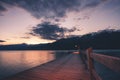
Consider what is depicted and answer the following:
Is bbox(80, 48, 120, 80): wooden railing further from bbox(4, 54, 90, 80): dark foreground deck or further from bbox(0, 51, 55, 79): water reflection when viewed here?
bbox(0, 51, 55, 79): water reflection

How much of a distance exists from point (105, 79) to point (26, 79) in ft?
61.3

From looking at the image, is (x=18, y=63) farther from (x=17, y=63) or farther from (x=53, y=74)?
(x=53, y=74)

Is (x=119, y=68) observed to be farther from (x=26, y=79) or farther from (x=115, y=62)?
(x=26, y=79)

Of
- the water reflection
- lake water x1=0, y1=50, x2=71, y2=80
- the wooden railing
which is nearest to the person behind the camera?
the wooden railing

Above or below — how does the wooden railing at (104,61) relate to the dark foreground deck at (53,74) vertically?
above

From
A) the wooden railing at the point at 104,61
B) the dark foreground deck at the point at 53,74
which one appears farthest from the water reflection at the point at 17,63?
the wooden railing at the point at 104,61

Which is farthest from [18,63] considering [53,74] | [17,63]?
[53,74]

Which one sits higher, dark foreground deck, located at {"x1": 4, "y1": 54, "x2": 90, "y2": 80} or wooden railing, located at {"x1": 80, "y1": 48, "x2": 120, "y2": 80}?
wooden railing, located at {"x1": 80, "y1": 48, "x2": 120, "y2": 80}

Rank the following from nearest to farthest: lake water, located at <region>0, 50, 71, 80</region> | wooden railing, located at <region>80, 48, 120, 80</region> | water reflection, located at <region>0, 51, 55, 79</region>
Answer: wooden railing, located at <region>80, 48, 120, 80</region> → lake water, located at <region>0, 50, 71, 80</region> → water reflection, located at <region>0, 51, 55, 79</region>

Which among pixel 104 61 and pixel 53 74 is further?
pixel 53 74

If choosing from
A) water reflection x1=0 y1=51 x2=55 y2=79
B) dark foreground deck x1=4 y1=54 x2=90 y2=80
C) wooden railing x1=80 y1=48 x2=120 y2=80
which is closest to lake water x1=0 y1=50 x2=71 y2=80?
water reflection x1=0 y1=51 x2=55 y2=79

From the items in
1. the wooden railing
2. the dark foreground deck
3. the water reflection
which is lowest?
the water reflection

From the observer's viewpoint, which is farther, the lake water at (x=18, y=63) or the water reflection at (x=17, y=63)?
the water reflection at (x=17, y=63)

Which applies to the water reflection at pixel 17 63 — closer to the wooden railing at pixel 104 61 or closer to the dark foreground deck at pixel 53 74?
the dark foreground deck at pixel 53 74
